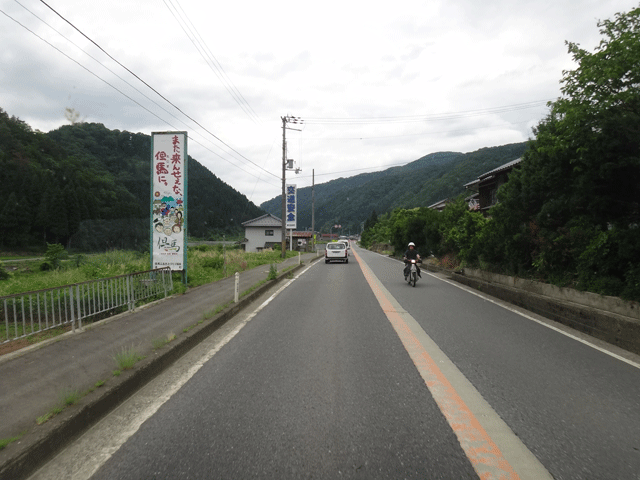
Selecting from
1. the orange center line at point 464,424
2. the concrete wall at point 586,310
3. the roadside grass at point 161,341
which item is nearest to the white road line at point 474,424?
the orange center line at point 464,424

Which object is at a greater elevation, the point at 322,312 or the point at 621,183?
the point at 621,183

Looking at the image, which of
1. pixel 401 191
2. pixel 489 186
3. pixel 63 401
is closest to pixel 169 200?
pixel 63 401

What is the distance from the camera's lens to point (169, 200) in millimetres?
11531

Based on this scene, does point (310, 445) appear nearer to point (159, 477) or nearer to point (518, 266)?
point (159, 477)

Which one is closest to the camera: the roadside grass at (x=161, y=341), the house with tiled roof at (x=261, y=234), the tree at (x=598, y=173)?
the roadside grass at (x=161, y=341)

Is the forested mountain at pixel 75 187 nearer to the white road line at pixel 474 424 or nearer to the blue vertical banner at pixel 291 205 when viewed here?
the blue vertical banner at pixel 291 205

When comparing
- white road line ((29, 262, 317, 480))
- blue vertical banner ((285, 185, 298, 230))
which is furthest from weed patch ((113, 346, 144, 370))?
blue vertical banner ((285, 185, 298, 230))

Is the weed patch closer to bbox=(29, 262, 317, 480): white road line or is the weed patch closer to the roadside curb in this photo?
the roadside curb

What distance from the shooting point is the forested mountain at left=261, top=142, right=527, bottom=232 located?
88.0 metres

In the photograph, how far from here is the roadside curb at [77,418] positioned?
2.56 metres

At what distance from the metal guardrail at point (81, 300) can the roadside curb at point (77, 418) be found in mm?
2110

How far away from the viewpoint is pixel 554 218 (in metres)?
10.4

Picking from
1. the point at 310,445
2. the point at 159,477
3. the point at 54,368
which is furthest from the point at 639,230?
the point at 54,368

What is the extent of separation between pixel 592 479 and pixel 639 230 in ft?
20.9
